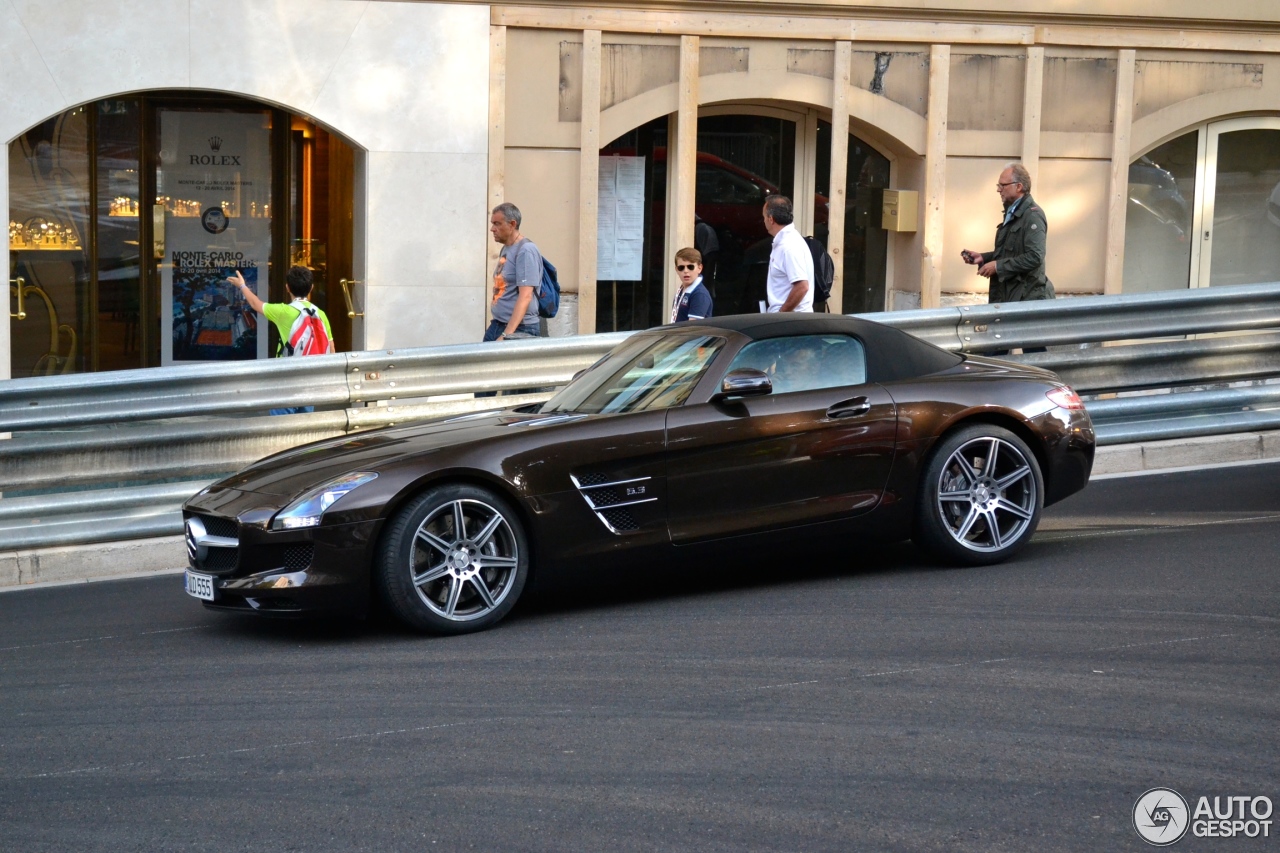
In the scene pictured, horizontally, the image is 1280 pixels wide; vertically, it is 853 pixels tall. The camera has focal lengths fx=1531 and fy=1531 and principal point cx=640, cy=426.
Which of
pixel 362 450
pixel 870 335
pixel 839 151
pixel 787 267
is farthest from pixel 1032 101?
pixel 362 450

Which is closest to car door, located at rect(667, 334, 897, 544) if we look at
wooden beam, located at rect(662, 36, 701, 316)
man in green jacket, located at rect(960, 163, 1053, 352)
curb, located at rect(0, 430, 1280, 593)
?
curb, located at rect(0, 430, 1280, 593)

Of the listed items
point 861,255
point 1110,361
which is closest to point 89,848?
point 1110,361

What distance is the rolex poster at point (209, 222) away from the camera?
46.0 feet

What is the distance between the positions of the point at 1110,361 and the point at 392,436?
5100mm

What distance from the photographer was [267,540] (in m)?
6.29

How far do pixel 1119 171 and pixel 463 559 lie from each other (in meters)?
9.03

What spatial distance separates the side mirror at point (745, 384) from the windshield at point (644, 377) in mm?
213

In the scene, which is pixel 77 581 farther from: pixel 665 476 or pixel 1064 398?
pixel 1064 398

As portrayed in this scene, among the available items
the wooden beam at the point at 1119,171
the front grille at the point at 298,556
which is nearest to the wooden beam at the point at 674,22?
the wooden beam at the point at 1119,171

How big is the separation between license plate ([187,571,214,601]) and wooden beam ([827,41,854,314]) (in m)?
7.44

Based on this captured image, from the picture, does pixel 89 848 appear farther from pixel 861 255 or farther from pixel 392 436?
pixel 861 255

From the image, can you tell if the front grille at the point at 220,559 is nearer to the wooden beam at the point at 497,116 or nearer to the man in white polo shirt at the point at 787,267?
the man in white polo shirt at the point at 787,267

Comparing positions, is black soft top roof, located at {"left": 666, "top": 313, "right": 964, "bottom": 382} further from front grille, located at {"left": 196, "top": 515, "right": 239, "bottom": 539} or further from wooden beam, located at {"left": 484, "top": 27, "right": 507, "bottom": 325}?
wooden beam, located at {"left": 484, "top": 27, "right": 507, "bottom": 325}

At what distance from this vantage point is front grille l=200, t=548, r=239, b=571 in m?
6.44
